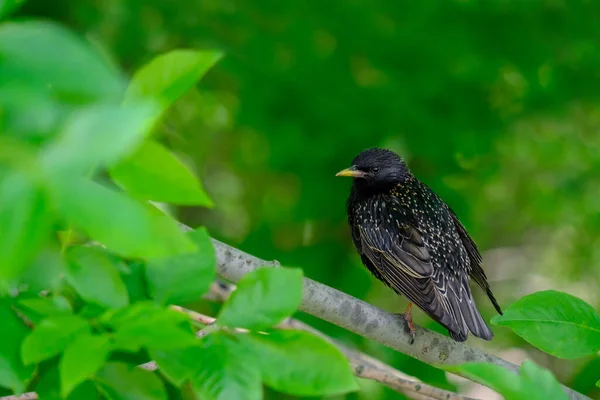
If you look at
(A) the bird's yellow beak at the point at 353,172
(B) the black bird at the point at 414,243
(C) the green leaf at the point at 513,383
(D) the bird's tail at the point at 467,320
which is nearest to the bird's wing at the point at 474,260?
(B) the black bird at the point at 414,243

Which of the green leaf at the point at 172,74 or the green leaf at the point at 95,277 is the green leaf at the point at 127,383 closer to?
the green leaf at the point at 95,277

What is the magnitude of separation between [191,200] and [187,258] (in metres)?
0.42

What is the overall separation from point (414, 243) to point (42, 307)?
3.20m

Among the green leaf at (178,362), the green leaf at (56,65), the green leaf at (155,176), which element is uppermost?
the green leaf at (56,65)

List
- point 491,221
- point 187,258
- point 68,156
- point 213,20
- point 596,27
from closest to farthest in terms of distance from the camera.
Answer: point 68,156 < point 187,258 < point 596,27 < point 213,20 < point 491,221

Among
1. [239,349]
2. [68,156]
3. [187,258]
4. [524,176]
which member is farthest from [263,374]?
[524,176]

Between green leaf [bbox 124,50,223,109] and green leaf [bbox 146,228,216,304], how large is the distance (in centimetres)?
38

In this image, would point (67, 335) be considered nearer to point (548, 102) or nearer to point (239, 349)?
point (239, 349)

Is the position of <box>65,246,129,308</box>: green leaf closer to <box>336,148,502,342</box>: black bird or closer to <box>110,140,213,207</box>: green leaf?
<box>110,140,213,207</box>: green leaf

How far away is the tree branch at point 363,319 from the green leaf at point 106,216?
118 cm

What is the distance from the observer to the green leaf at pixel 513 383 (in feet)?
4.51

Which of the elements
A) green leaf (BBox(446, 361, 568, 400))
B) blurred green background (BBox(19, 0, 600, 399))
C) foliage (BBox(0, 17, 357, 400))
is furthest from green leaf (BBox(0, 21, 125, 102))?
blurred green background (BBox(19, 0, 600, 399))

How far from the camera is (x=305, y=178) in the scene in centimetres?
598

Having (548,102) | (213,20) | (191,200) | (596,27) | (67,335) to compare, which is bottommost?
(67,335)
